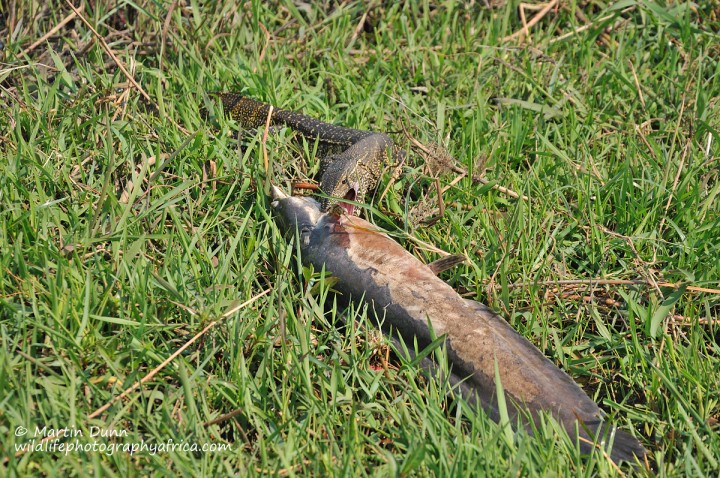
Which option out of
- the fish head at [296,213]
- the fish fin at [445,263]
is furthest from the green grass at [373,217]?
the fish fin at [445,263]

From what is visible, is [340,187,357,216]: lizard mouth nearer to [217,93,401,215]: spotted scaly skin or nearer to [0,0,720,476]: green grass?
[217,93,401,215]: spotted scaly skin

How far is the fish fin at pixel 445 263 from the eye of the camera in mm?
3596

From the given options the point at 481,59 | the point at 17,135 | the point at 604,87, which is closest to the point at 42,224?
the point at 17,135

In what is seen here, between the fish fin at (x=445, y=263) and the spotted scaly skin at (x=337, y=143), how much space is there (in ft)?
2.35

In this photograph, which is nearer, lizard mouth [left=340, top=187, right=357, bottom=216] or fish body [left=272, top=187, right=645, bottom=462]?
fish body [left=272, top=187, right=645, bottom=462]

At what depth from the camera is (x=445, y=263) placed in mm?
3615

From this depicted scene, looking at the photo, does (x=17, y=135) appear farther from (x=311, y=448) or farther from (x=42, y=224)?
(x=311, y=448)

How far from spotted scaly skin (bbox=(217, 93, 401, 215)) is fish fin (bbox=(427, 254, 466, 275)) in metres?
0.72

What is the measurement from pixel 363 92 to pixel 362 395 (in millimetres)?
2329

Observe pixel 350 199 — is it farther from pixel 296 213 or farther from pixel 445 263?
pixel 445 263

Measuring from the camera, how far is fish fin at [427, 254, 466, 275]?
3596 mm

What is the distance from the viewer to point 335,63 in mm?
5281

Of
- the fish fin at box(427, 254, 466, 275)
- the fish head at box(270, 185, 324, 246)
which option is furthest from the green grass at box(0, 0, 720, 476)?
the fish fin at box(427, 254, 466, 275)

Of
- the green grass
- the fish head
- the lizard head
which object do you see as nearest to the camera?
the green grass
